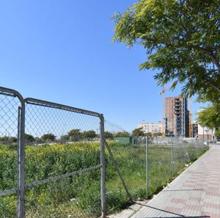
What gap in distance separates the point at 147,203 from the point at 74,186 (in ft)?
5.46

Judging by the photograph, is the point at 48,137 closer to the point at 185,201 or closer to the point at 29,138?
the point at 29,138

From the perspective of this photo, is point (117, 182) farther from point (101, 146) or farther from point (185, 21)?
point (185, 21)

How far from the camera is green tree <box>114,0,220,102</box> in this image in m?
6.71

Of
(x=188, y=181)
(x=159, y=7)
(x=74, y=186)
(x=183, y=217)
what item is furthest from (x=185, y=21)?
(x=188, y=181)

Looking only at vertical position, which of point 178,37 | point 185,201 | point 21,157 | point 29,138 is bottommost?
point 185,201

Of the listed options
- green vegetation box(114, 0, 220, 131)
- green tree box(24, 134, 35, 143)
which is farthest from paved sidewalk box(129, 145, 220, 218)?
green tree box(24, 134, 35, 143)

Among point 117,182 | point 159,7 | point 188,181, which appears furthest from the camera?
point 188,181

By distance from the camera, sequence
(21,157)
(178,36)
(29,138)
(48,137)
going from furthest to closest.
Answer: (178,36), (48,137), (29,138), (21,157)

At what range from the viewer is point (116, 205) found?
8.78 meters

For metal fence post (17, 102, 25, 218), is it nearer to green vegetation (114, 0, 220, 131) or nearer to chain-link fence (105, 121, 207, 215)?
green vegetation (114, 0, 220, 131)

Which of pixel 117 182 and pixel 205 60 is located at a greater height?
pixel 205 60

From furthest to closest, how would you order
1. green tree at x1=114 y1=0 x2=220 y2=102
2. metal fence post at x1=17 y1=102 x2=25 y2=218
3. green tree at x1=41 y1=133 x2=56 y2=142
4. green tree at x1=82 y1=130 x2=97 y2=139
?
green tree at x1=82 y1=130 x2=97 y2=139, green tree at x1=114 y1=0 x2=220 y2=102, green tree at x1=41 y1=133 x2=56 y2=142, metal fence post at x1=17 y1=102 x2=25 y2=218

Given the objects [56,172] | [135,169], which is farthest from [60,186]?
[135,169]

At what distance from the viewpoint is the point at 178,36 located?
292 inches
